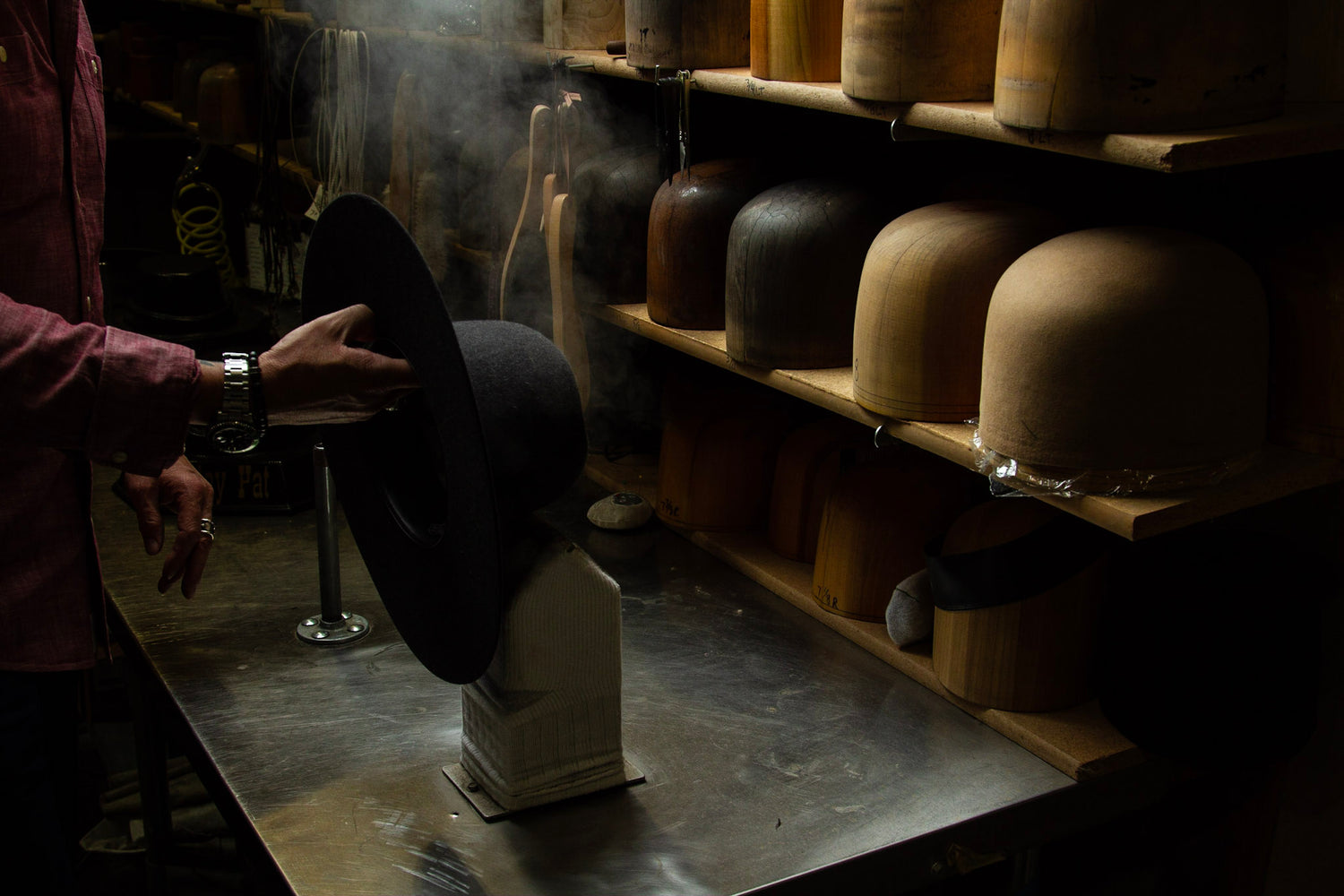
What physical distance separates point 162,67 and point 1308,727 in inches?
158

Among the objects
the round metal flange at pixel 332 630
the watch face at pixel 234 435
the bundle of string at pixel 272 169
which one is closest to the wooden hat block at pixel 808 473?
the round metal flange at pixel 332 630

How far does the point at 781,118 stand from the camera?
2.11m

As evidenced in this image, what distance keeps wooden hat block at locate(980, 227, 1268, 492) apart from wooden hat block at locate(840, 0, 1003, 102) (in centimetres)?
22

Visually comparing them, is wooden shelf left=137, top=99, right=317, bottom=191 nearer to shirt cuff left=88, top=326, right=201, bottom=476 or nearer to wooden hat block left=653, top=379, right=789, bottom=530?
wooden hat block left=653, top=379, right=789, bottom=530

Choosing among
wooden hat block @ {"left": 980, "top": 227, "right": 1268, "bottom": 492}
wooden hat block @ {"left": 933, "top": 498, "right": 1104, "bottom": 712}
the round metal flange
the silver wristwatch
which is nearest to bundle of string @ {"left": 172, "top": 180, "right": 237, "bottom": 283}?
the round metal flange

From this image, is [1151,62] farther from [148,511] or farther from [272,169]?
[272,169]

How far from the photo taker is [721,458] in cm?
201

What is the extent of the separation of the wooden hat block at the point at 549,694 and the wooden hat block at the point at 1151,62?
0.64 meters

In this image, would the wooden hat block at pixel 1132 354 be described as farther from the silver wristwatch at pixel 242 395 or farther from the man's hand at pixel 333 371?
the silver wristwatch at pixel 242 395

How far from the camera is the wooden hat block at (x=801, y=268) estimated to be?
1603 millimetres

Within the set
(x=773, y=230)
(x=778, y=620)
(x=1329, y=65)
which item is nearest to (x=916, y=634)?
(x=778, y=620)

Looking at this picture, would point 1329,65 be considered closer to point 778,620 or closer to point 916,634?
point 916,634

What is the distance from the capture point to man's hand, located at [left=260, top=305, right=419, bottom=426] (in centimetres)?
121

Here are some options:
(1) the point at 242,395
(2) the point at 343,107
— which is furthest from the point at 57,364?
(2) the point at 343,107
